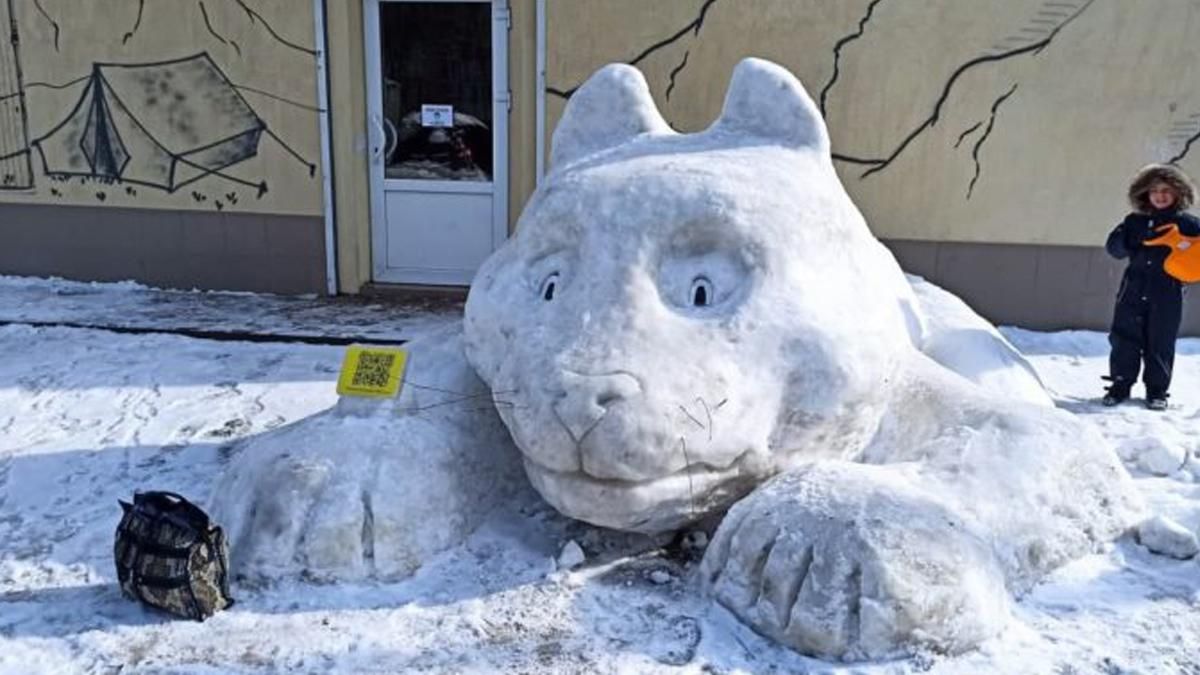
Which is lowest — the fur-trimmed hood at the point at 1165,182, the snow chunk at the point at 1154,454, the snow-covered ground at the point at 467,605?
the snow-covered ground at the point at 467,605

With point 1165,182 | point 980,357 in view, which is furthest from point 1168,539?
point 1165,182

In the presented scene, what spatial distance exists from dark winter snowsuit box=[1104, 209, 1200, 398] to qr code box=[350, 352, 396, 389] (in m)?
3.79

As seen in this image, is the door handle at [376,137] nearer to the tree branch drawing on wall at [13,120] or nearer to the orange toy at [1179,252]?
the tree branch drawing on wall at [13,120]

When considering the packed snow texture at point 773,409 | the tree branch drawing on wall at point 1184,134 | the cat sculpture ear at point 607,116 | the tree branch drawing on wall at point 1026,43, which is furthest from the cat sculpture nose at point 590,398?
the tree branch drawing on wall at point 1184,134

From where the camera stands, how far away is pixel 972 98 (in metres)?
6.34

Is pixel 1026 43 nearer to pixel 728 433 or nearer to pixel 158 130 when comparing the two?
pixel 728 433

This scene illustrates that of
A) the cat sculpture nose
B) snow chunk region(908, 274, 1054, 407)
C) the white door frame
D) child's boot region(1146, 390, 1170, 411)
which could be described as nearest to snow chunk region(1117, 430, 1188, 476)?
snow chunk region(908, 274, 1054, 407)

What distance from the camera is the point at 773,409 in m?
2.72

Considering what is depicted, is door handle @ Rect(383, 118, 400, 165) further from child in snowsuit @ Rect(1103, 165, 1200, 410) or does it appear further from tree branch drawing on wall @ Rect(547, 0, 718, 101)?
child in snowsuit @ Rect(1103, 165, 1200, 410)

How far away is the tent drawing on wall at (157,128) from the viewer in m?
7.02

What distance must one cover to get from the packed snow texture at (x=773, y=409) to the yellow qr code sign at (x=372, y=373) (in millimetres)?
354

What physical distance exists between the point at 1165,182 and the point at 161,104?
654 centimetres

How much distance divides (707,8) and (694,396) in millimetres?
4526

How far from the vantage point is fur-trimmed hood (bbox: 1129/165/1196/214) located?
15.6 feet
